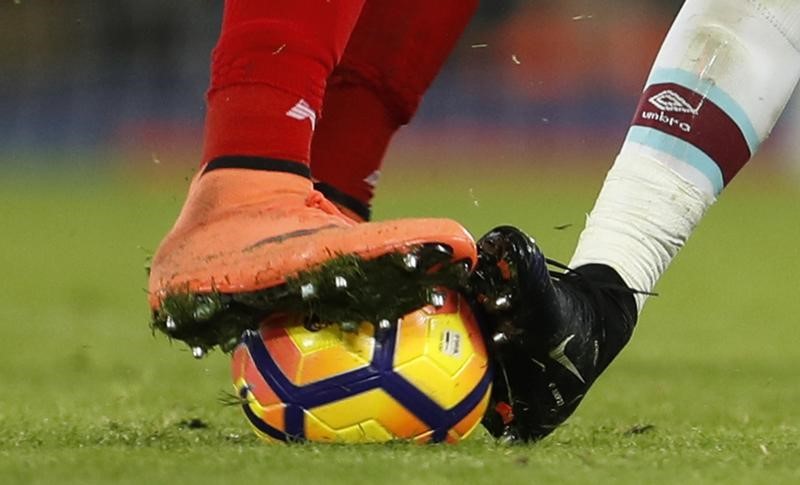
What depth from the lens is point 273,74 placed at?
92.4 inches

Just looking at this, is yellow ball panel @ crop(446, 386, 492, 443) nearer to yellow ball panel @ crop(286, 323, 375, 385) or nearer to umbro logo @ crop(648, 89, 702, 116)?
yellow ball panel @ crop(286, 323, 375, 385)

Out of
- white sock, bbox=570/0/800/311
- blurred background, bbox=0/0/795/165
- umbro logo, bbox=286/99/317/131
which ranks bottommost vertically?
blurred background, bbox=0/0/795/165

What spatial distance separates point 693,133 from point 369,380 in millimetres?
630

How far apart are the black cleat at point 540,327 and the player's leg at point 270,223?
0.09m

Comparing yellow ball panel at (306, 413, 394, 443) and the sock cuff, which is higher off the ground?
the sock cuff

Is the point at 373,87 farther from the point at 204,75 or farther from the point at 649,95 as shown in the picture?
the point at 204,75

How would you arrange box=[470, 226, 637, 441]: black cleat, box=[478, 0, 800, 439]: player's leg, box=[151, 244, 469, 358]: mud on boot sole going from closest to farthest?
1. box=[151, 244, 469, 358]: mud on boot sole
2. box=[470, 226, 637, 441]: black cleat
3. box=[478, 0, 800, 439]: player's leg

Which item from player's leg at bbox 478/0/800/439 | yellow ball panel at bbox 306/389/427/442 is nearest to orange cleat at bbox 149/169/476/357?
yellow ball panel at bbox 306/389/427/442

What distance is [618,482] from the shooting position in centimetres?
194

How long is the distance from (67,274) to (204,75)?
724 cm

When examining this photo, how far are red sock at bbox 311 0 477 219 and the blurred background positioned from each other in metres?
11.1

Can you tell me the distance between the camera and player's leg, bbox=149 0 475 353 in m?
2.21

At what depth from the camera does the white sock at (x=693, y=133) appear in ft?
8.35

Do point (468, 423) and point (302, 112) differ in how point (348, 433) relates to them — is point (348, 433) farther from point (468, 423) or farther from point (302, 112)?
point (302, 112)
